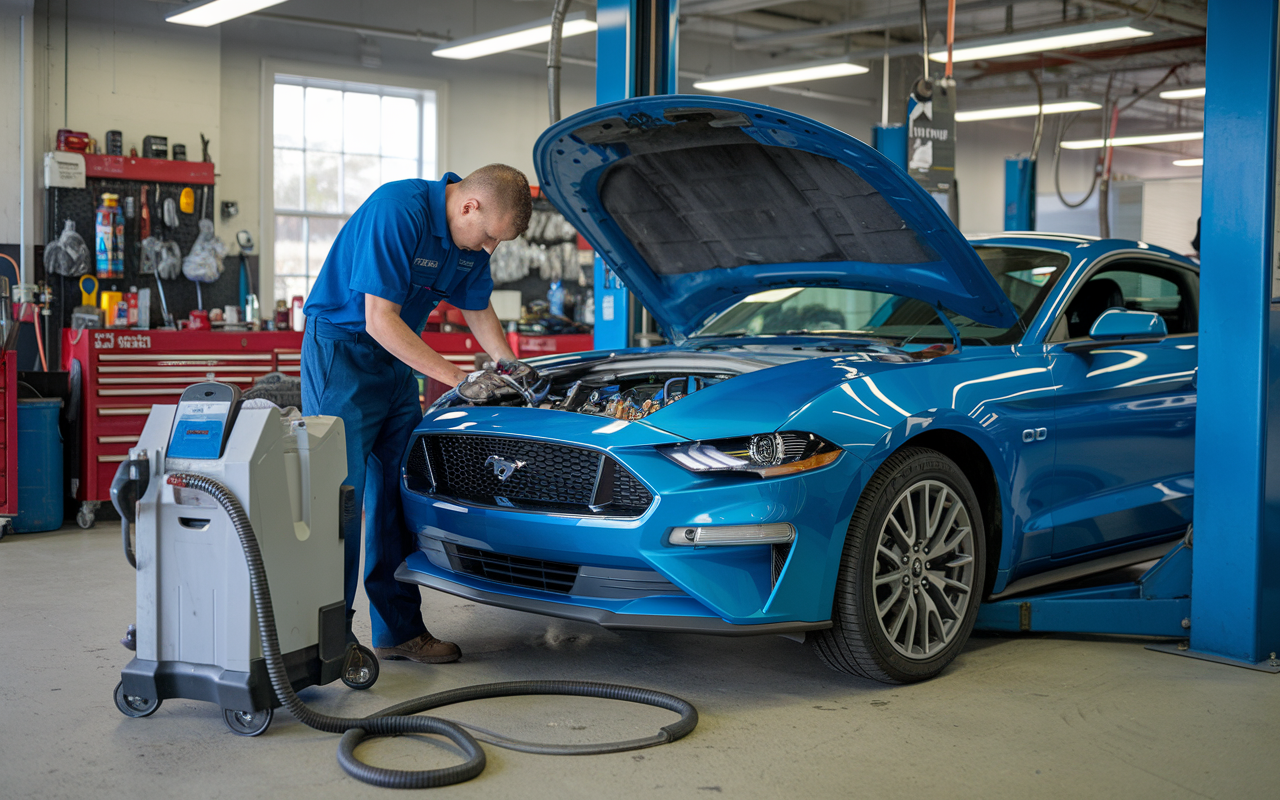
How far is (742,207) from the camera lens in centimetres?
357

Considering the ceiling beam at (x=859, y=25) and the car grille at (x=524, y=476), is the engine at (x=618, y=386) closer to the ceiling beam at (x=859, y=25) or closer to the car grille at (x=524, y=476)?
the car grille at (x=524, y=476)

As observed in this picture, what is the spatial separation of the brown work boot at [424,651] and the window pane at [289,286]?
8.35 m

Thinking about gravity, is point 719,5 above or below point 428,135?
above

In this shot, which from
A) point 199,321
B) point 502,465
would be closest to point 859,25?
point 199,321

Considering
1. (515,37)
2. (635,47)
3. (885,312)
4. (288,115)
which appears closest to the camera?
(885,312)

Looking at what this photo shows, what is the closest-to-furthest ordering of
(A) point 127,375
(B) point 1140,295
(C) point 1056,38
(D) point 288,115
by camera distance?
(B) point 1140,295
(A) point 127,375
(C) point 1056,38
(D) point 288,115

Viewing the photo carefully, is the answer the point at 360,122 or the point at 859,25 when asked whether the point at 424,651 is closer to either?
the point at 360,122

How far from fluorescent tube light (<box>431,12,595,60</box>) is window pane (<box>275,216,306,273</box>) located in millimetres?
2483

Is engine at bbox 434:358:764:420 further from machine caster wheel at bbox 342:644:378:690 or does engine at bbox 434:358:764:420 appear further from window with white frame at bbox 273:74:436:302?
window with white frame at bbox 273:74:436:302

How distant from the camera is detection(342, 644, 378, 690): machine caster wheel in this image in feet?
9.49

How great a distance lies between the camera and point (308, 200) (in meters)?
11.2

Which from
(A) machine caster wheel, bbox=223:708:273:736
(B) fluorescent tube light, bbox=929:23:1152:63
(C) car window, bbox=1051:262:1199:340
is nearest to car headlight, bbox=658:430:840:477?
(A) machine caster wheel, bbox=223:708:273:736

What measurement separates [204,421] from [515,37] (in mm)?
7274

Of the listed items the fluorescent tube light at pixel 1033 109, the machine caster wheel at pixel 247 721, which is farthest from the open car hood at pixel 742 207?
the fluorescent tube light at pixel 1033 109
